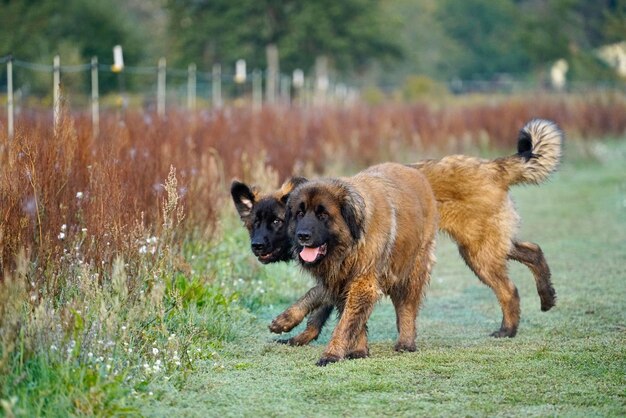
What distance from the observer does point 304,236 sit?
7.76m

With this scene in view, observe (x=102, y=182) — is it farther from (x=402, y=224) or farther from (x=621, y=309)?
(x=621, y=309)

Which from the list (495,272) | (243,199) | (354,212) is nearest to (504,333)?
(495,272)

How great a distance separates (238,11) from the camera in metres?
47.0

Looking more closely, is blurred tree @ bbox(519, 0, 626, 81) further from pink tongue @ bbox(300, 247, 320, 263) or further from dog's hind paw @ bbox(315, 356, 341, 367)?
dog's hind paw @ bbox(315, 356, 341, 367)

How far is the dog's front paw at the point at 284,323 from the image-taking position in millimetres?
8406

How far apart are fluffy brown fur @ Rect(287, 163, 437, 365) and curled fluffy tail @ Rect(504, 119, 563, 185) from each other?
4.89 feet

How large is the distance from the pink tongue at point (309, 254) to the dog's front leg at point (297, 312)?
1.79ft

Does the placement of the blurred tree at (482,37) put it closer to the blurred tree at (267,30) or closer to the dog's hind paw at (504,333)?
the blurred tree at (267,30)

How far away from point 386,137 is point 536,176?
552 inches

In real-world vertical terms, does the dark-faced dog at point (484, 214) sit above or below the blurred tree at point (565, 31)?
below

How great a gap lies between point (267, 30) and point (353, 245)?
3983 cm

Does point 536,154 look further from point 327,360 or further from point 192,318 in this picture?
point 192,318

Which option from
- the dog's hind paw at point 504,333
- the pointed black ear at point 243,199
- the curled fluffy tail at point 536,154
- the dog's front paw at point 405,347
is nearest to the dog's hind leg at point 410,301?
the dog's front paw at point 405,347

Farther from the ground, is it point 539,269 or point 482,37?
point 482,37
